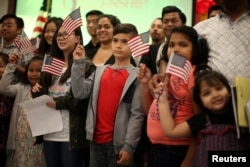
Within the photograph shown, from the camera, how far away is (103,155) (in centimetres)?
230

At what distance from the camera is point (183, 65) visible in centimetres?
179

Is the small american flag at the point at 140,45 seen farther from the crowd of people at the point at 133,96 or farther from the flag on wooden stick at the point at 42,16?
the flag on wooden stick at the point at 42,16

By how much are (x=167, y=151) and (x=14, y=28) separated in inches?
92.7

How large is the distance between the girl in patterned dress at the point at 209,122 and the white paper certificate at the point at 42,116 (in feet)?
3.03

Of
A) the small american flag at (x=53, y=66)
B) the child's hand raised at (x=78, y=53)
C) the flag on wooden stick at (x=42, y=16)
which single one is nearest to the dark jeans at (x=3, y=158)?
the small american flag at (x=53, y=66)

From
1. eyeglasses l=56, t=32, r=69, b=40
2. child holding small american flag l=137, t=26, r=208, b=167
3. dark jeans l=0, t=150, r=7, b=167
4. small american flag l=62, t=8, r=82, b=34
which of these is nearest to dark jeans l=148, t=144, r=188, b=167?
child holding small american flag l=137, t=26, r=208, b=167

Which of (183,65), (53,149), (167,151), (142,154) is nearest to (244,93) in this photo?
(183,65)

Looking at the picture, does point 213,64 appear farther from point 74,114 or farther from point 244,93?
point 74,114

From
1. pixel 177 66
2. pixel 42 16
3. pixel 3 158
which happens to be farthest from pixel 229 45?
pixel 42 16

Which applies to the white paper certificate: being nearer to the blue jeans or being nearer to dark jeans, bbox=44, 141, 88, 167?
dark jeans, bbox=44, 141, 88, 167

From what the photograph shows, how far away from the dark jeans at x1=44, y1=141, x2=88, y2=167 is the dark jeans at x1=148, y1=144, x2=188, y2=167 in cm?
67

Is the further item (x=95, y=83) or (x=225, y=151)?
(x=95, y=83)

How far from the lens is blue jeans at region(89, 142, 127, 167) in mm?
2256

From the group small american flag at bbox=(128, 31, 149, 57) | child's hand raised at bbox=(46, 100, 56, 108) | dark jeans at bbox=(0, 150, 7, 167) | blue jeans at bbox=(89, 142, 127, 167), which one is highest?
small american flag at bbox=(128, 31, 149, 57)
